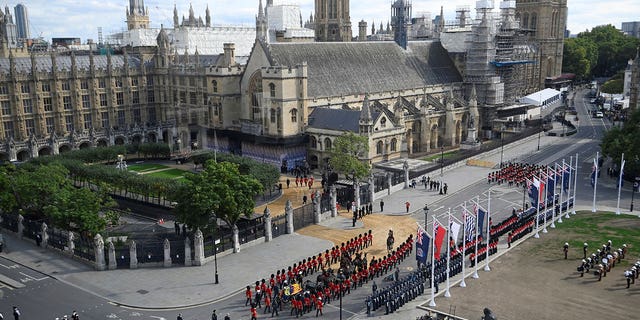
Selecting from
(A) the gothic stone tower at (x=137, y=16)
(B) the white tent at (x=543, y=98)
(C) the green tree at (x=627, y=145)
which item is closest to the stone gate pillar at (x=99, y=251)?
(C) the green tree at (x=627, y=145)

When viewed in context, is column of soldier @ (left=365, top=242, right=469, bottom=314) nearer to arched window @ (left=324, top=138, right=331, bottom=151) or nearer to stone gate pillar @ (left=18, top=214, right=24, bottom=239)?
stone gate pillar @ (left=18, top=214, right=24, bottom=239)

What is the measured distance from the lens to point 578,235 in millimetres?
46812

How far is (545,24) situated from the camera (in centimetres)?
12744

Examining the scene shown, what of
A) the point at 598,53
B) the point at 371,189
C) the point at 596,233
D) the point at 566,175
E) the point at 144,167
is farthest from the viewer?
the point at 598,53

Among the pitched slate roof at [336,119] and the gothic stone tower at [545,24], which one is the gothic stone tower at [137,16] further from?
the gothic stone tower at [545,24]

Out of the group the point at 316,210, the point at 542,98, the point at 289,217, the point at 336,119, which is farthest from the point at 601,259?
the point at 542,98

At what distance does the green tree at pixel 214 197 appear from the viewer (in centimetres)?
4288

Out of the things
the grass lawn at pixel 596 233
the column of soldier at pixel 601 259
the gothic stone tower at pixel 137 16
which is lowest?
the grass lawn at pixel 596 233

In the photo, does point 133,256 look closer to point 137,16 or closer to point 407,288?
point 407,288

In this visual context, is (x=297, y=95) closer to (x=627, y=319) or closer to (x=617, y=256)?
(x=617, y=256)

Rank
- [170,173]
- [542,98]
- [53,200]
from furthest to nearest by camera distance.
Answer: [542,98] → [170,173] → [53,200]

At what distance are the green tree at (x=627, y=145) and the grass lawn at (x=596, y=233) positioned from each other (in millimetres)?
10813

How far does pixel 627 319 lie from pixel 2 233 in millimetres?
50106

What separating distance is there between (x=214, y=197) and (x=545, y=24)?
357 feet
